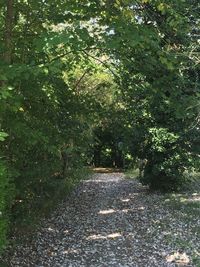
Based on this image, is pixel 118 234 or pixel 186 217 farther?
pixel 186 217

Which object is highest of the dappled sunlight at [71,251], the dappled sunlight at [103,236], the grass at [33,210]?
the grass at [33,210]

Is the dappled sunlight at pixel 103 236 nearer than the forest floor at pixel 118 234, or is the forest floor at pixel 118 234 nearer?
the forest floor at pixel 118 234

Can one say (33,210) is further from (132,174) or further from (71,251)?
(132,174)

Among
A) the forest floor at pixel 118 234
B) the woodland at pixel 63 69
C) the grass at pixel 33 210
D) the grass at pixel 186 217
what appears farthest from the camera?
the grass at pixel 33 210

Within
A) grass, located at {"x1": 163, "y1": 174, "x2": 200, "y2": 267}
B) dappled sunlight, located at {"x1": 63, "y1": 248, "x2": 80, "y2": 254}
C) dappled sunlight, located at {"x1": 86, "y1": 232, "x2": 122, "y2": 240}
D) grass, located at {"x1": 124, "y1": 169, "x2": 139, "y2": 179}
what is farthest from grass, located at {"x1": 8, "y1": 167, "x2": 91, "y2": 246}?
grass, located at {"x1": 124, "y1": 169, "x2": 139, "y2": 179}

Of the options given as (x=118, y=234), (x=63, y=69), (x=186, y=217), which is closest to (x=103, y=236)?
(x=118, y=234)

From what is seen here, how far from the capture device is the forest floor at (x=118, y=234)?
27.9ft

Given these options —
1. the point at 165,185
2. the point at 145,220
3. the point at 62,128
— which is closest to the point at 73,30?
the point at 62,128

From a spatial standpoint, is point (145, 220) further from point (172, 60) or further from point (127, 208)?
point (172, 60)

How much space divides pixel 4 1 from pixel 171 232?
6030 millimetres

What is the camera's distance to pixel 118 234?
10258 mm

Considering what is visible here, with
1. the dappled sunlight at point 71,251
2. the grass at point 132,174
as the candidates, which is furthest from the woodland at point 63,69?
the grass at point 132,174

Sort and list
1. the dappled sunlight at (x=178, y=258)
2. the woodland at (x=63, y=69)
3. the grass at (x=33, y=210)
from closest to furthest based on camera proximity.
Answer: the woodland at (x=63, y=69) < the dappled sunlight at (x=178, y=258) < the grass at (x=33, y=210)

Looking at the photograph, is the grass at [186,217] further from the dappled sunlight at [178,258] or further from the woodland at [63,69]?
the woodland at [63,69]
